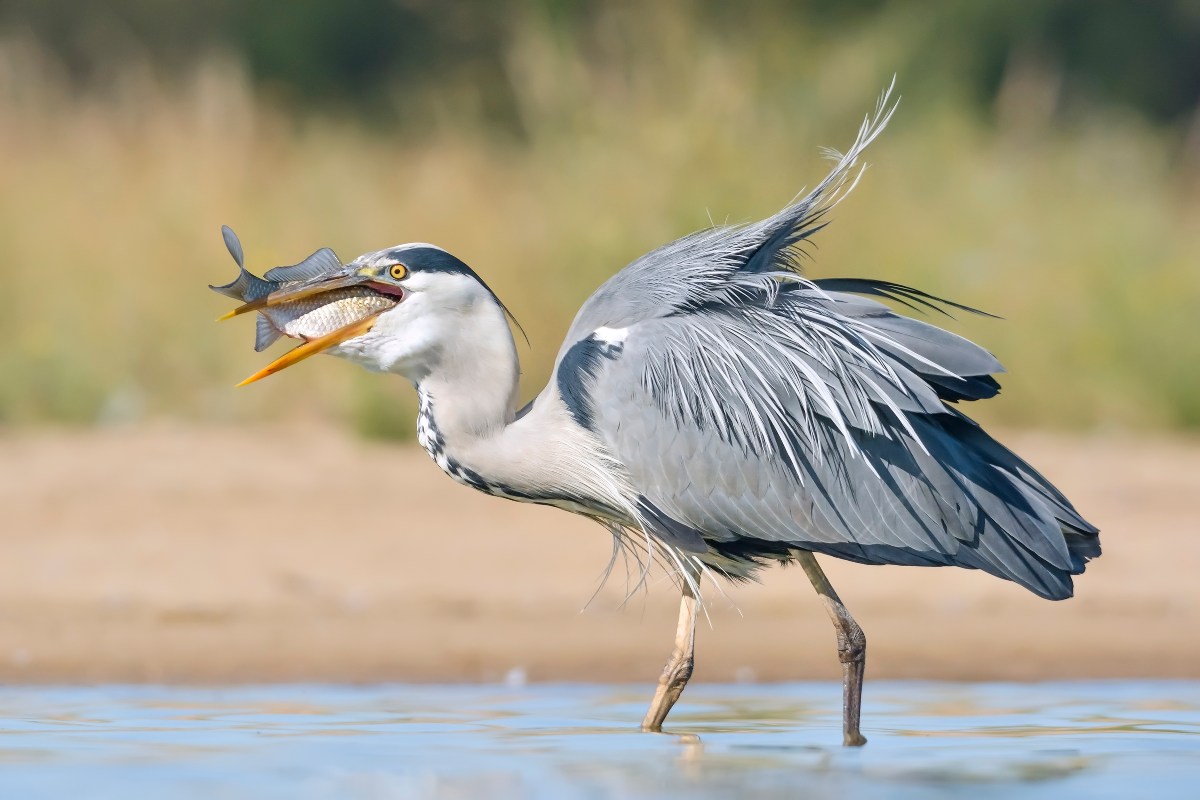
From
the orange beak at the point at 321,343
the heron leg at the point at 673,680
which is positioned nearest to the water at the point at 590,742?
the heron leg at the point at 673,680

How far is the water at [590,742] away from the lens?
5.42 metres

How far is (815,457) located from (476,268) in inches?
213

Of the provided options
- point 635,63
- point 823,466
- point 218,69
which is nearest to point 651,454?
point 823,466

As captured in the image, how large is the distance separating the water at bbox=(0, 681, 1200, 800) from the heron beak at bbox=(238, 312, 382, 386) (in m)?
1.08

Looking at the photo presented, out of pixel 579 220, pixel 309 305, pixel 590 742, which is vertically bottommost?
pixel 590 742

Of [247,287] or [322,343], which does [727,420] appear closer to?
[322,343]

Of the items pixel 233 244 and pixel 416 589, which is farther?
pixel 416 589

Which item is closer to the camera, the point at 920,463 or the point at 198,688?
the point at 920,463

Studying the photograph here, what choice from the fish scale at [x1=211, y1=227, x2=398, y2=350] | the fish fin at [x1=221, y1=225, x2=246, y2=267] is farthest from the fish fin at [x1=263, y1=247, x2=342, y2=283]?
the fish fin at [x1=221, y1=225, x2=246, y2=267]

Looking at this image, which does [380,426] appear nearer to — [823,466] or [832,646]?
[832,646]

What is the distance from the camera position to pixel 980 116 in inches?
619

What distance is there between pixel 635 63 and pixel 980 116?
411 cm

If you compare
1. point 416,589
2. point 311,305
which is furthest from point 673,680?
point 416,589

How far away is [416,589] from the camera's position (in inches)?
329
